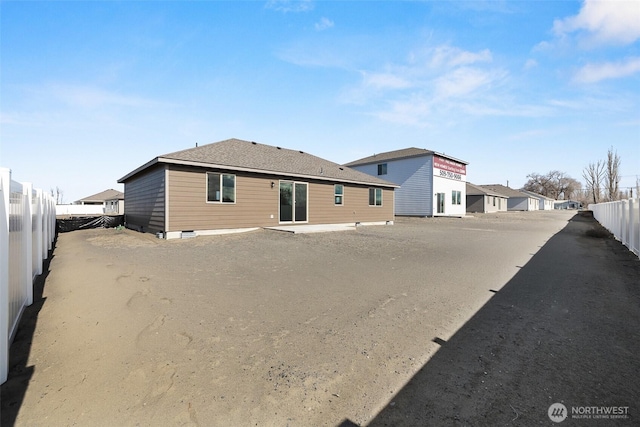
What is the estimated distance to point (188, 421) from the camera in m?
2.12

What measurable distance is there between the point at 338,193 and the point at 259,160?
514cm

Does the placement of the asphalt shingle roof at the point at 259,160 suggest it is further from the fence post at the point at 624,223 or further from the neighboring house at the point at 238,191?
the fence post at the point at 624,223

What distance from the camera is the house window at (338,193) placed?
1705 centimetres

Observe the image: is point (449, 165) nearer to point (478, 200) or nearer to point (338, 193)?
point (478, 200)

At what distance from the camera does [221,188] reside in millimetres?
12352

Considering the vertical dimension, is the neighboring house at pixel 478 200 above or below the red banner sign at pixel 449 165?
below

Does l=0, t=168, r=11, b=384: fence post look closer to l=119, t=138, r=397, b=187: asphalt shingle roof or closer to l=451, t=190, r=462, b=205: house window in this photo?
l=119, t=138, r=397, b=187: asphalt shingle roof

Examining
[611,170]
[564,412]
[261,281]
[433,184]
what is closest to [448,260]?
[261,281]

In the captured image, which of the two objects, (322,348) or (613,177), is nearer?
(322,348)

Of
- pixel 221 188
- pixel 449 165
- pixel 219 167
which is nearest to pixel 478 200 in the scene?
pixel 449 165

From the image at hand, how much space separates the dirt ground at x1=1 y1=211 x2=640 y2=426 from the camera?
2.27 m

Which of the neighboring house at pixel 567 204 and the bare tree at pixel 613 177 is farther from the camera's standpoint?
the neighboring house at pixel 567 204

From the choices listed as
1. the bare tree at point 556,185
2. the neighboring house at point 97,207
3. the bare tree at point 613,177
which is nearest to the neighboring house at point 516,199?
the bare tree at point 613,177

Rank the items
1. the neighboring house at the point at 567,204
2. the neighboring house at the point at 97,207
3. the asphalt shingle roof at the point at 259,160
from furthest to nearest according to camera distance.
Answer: the neighboring house at the point at 567,204 < the neighboring house at the point at 97,207 < the asphalt shingle roof at the point at 259,160
